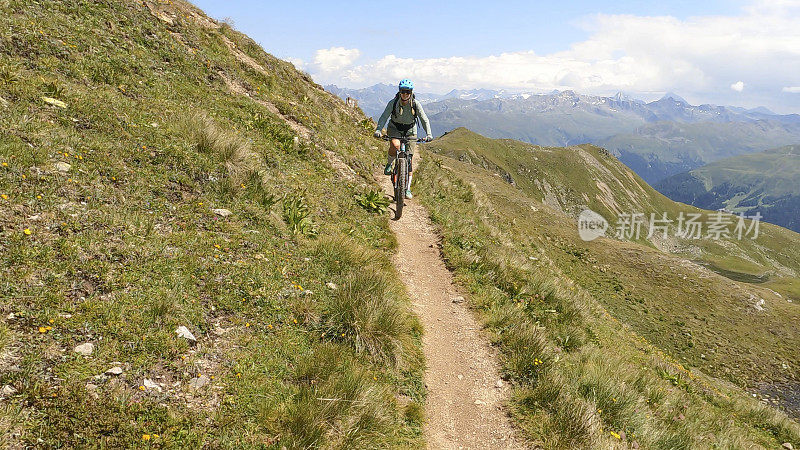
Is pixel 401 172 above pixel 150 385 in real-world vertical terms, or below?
above

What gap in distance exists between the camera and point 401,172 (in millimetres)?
13047

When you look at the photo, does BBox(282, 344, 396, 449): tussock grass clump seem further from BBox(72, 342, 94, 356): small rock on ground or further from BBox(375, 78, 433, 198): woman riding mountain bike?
BBox(375, 78, 433, 198): woman riding mountain bike

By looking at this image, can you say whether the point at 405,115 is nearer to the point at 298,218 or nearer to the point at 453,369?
the point at 298,218

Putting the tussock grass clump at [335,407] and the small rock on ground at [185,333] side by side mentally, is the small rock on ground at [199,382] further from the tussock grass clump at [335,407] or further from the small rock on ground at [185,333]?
the tussock grass clump at [335,407]

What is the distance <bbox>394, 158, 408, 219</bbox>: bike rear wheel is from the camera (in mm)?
12984

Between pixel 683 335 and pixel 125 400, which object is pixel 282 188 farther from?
pixel 683 335

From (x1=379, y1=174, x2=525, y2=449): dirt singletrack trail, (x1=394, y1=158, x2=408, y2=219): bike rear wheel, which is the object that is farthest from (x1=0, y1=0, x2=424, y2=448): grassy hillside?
(x1=394, y1=158, x2=408, y2=219): bike rear wheel

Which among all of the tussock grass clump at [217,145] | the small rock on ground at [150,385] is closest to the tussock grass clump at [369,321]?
A: the small rock on ground at [150,385]

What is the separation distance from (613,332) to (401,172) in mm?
11326

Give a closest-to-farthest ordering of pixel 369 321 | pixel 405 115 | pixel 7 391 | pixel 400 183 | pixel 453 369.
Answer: pixel 7 391 < pixel 369 321 < pixel 453 369 < pixel 405 115 < pixel 400 183

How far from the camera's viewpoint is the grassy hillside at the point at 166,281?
4.13m

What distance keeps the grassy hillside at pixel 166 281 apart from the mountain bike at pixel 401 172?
1605 mm

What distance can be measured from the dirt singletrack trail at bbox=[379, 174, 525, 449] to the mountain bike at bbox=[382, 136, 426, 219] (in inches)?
91.3

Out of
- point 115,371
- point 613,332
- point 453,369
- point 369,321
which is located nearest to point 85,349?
point 115,371
